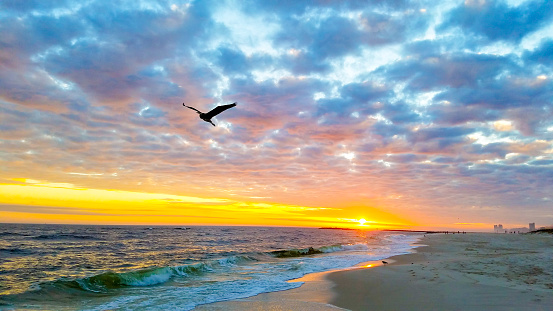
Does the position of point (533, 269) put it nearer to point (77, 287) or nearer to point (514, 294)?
point (514, 294)

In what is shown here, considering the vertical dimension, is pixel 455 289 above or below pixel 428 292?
above

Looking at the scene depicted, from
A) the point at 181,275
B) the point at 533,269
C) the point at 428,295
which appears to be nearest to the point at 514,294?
the point at 428,295

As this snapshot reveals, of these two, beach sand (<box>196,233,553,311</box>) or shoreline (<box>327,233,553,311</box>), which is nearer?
shoreline (<box>327,233,553,311</box>)

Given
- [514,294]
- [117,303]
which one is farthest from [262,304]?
[514,294]

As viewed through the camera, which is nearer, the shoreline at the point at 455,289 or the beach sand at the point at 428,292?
the shoreline at the point at 455,289

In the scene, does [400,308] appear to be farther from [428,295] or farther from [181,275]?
[181,275]

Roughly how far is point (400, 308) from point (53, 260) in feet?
74.6

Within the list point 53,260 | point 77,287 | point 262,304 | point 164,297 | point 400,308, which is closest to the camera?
point 400,308

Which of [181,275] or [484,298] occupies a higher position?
[484,298]

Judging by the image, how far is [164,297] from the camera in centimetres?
1145

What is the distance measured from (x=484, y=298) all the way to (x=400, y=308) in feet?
8.33

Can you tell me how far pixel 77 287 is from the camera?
13.4 meters

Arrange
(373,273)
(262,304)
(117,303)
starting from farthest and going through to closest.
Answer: (373,273)
(117,303)
(262,304)

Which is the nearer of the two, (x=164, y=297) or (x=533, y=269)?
(x=164, y=297)
